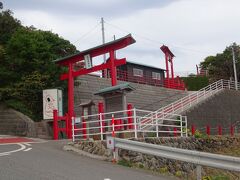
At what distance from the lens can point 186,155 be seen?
10.4m

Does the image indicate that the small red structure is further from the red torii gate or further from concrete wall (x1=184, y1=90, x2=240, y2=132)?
the red torii gate

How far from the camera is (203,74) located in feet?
189

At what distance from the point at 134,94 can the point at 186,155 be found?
74.9 feet

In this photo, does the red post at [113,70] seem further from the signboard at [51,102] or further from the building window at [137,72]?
the building window at [137,72]

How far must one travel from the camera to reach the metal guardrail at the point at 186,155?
9.53 meters

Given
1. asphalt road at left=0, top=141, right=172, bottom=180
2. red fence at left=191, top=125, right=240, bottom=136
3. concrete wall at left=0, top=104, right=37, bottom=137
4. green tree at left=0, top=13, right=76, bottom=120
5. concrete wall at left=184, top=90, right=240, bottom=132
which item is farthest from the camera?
concrete wall at left=184, top=90, right=240, bottom=132

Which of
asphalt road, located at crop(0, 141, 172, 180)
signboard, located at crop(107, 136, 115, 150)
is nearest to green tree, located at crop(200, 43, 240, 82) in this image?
signboard, located at crop(107, 136, 115, 150)

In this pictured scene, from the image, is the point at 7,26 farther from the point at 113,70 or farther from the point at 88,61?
the point at 113,70

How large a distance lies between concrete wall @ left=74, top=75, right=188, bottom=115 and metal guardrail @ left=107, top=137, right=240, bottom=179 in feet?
47.7

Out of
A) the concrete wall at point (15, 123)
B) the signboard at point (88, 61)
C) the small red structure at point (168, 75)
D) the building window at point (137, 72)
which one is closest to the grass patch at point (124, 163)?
the concrete wall at point (15, 123)

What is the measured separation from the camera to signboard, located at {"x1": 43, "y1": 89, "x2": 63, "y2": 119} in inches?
935

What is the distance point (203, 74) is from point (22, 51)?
3786 centimetres

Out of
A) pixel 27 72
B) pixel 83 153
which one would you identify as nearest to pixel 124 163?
pixel 83 153

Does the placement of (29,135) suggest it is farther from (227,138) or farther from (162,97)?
(162,97)
